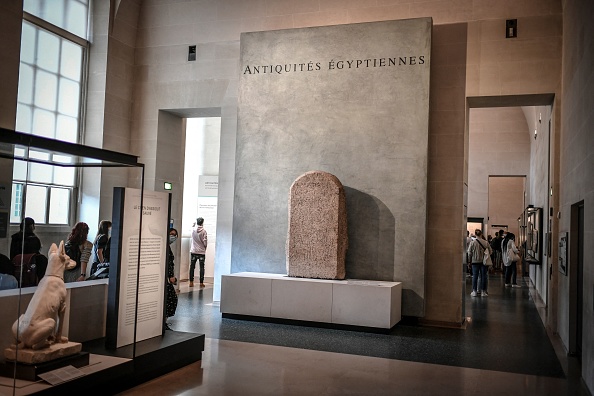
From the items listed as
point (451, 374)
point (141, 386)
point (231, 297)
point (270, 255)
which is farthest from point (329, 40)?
point (141, 386)

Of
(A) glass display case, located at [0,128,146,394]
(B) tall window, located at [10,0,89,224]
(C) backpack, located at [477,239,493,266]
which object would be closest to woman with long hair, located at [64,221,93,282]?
(A) glass display case, located at [0,128,146,394]

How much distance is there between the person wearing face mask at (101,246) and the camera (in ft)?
18.0

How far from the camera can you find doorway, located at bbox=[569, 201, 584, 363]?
771 cm

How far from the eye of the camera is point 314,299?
941 centimetres

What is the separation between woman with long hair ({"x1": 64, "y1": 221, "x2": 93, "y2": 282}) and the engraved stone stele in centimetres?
482

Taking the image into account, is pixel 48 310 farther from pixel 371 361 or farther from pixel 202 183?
pixel 202 183

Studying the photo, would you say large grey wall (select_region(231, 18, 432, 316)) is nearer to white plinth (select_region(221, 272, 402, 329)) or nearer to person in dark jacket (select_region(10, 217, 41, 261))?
white plinth (select_region(221, 272, 402, 329))

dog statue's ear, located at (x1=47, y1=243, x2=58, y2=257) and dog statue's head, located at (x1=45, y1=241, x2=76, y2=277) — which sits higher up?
dog statue's ear, located at (x1=47, y1=243, x2=58, y2=257)

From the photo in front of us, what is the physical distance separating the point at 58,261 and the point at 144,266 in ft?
3.92

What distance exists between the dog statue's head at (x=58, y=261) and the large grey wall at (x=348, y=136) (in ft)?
18.6

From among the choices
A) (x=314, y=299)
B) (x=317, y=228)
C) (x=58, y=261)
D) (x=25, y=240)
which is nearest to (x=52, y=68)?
(x=317, y=228)

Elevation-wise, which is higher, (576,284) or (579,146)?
(579,146)

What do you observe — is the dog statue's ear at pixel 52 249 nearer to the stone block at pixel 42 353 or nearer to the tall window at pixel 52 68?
the stone block at pixel 42 353

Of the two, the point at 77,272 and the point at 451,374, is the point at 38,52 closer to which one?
the point at 77,272
